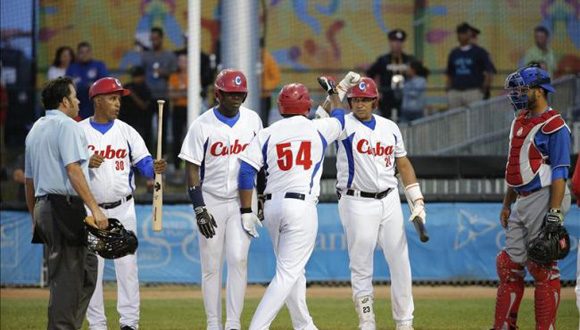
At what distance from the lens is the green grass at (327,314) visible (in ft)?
38.1

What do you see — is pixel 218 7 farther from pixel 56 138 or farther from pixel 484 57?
pixel 56 138

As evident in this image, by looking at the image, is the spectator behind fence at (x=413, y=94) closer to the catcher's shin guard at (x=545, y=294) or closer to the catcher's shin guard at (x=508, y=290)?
the catcher's shin guard at (x=508, y=290)

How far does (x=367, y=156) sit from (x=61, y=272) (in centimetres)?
306

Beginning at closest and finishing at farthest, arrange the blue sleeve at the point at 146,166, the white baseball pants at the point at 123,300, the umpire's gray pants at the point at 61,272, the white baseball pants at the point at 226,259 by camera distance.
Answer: the umpire's gray pants at the point at 61,272 → the white baseball pants at the point at 226,259 → the white baseball pants at the point at 123,300 → the blue sleeve at the point at 146,166

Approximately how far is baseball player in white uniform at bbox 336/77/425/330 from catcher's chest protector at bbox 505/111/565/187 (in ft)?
3.40

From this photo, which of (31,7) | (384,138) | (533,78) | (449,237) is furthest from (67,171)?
(31,7)

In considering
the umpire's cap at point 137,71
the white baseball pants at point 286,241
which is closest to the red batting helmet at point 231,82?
the white baseball pants at point 286,241

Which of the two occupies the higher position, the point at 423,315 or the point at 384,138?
the point at 384,138

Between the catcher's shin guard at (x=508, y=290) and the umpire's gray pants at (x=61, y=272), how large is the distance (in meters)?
3.44

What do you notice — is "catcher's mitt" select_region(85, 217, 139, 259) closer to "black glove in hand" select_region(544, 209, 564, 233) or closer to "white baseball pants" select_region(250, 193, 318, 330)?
"white baseball pants" select_region(250, 193, 318, 330)

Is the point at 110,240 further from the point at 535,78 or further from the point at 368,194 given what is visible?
the point at 535,78

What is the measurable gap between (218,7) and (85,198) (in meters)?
11.8

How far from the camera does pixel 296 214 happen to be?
9.29m

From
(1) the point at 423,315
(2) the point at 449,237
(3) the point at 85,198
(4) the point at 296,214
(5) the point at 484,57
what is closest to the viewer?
(3) the point at 85,198
